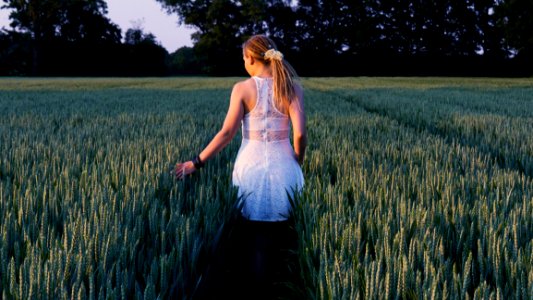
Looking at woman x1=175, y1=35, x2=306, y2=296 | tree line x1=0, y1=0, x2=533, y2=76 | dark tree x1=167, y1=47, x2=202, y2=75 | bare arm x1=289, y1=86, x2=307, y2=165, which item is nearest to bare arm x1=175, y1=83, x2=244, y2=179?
woman x1=175, y1=35, x2=306, y2=296

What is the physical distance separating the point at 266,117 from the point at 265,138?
11cm

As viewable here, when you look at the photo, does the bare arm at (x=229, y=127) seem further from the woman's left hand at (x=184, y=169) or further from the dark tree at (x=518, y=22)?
the dark tree at (x=518, y=22)

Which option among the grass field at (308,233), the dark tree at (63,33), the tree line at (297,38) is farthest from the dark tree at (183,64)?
the grass field at (308,233)

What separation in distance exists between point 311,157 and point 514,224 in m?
1.86

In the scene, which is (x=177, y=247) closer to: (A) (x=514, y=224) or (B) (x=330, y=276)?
(B) (x=330, y=276)

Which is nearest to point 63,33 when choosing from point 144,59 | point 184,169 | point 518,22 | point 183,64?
point 144,59

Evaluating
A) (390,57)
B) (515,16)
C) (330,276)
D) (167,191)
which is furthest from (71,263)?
(390,57)

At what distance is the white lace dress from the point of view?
2.53m

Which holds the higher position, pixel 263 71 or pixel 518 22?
pixel 518 22

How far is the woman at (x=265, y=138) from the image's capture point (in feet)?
8.30

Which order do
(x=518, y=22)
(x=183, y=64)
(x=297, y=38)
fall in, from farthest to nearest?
(x=183, y=64)
(x=297, y=38)
(x=518, y=22)

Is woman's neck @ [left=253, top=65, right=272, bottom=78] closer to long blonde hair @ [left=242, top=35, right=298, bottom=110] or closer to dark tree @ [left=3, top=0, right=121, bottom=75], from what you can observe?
long blonde hair @ [left=242, top=35, right=298, bottom=110]

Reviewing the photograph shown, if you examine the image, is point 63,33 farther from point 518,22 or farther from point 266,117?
point 266,117

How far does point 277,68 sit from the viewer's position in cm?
253
